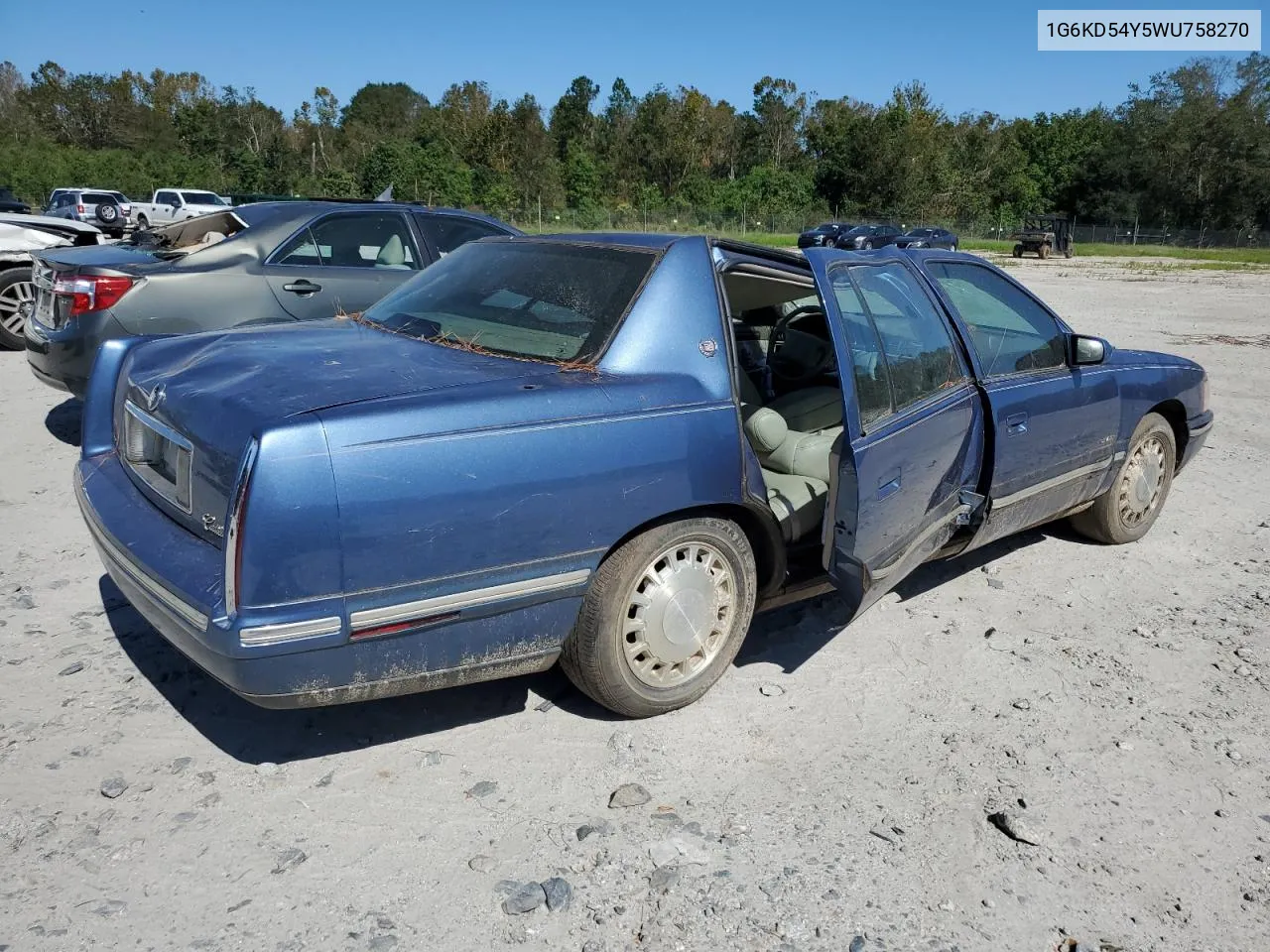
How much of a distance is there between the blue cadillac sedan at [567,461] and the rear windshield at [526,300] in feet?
0.04

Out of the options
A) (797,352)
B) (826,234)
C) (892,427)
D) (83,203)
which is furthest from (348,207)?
(826,234)

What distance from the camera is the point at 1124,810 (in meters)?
3.00

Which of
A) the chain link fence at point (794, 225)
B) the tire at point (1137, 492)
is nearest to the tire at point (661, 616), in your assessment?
the tire at point (1137, 492)

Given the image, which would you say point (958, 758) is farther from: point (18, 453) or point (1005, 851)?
point (18, 453)

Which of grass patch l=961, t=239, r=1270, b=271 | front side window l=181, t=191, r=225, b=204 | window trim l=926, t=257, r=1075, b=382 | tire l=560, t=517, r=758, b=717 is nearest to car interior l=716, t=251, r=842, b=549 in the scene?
tire l=560, t=517, r=758, b=717

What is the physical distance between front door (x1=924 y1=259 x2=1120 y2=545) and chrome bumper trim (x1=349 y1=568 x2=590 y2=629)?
2.15 meters

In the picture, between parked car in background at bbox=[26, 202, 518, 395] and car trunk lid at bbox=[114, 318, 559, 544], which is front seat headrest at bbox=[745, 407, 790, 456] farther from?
parked car in background at bbox=[26, 202, 518, 395]

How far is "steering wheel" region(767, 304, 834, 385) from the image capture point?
4594mm

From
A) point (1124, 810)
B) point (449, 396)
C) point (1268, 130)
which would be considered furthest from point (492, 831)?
point (1268, 130)

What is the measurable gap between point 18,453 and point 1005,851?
250 inches

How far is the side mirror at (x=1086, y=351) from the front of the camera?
465cm

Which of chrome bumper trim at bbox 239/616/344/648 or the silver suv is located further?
the silver suv

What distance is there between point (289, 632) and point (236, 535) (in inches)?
11.1

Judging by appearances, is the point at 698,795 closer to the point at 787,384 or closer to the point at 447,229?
the point at 787,384
